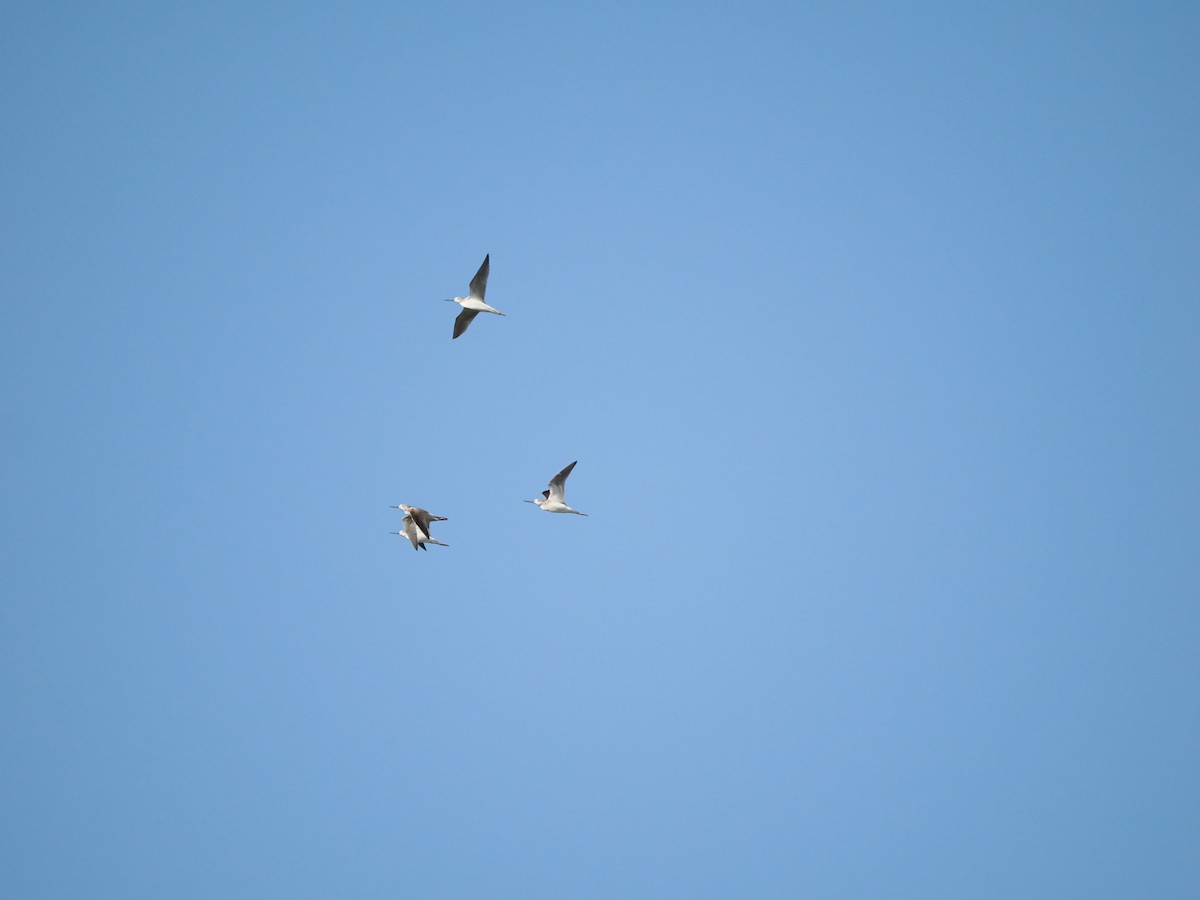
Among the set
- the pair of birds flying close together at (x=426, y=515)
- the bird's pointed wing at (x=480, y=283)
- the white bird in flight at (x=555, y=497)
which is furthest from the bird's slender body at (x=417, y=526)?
the bird's pointed wing at (x=480, y=283)

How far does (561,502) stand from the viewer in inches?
1491

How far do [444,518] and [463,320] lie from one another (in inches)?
409

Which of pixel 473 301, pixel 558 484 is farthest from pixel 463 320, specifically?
pixel 558 484

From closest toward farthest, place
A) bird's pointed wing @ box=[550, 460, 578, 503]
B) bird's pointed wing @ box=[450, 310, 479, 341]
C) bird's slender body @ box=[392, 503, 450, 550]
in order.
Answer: bird's slender body @ box=[392, 503, 450, 550]
bird's pointed wing @ box=[550, 460, 578, 503]
bird's pointed wing @ box=[450, 310, 479, 341]

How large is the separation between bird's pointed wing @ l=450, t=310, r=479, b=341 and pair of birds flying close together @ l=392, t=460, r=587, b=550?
822 centimetres

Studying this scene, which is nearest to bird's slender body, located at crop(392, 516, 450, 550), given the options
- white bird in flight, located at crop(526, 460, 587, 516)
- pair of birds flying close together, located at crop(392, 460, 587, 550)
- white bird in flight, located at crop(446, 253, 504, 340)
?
pair of birds flying close together, located at crop(392, 460, 587, 550)

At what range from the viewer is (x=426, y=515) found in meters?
32.4

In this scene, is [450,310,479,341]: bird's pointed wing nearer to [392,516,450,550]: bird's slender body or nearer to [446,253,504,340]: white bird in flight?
[446,253,504,340]: white bird in flight

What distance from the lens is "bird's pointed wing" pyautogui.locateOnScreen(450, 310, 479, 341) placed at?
131 feet

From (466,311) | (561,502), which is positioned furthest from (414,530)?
(466,311)

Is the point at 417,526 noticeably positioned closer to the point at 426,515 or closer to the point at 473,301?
the point at 426,515

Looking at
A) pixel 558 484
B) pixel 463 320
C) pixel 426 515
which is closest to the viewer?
pixel 426 515

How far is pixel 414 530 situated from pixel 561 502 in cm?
698

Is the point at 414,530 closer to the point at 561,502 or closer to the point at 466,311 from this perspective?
the point at 561,502
